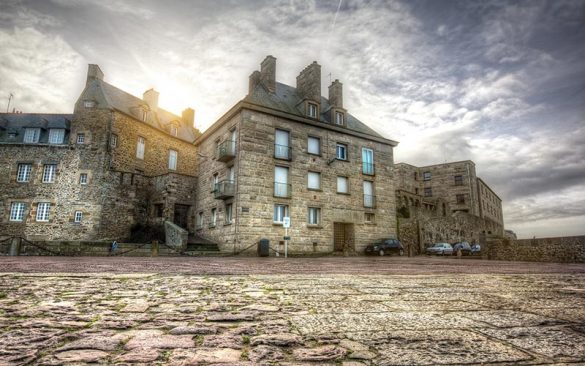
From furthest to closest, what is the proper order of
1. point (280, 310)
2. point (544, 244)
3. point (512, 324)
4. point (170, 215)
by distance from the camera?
point (170, 215) < point (544, 244) < point (280, 310) < point (512, 324)

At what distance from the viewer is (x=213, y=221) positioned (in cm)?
2155

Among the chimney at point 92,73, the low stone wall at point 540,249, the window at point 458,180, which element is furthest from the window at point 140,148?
the window at point 458,180

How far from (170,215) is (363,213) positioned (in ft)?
45.6

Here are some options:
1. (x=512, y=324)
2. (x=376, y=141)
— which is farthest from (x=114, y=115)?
(x=512, y=324)

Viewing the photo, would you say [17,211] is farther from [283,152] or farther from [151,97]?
[283,152]

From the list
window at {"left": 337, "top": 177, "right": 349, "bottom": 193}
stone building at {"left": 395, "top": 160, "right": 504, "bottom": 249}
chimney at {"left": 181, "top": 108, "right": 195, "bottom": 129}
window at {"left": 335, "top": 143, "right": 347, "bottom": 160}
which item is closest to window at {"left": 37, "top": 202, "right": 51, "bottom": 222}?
chimney at {"left": 181, "top": 108, "right": 195, "bottom": 129}

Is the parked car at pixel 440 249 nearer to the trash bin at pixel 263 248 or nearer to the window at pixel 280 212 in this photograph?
the window at pixel 280 212

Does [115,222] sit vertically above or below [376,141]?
below

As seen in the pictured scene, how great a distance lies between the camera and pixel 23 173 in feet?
84.3

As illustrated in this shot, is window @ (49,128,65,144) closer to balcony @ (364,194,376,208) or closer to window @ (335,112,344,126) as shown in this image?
window @ (335,112,344,126)

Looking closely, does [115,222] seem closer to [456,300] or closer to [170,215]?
[170,215]

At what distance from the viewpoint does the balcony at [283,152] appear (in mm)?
20359

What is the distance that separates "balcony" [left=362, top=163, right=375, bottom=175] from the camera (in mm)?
23623

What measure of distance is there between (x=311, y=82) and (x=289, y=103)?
2.50 metres
